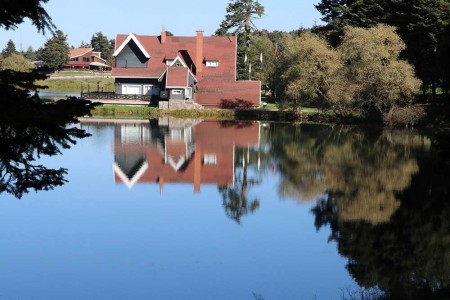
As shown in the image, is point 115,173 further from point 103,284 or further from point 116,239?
point 103,284

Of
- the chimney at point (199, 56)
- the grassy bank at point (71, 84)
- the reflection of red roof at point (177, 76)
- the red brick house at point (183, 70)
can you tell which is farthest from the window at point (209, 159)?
the grassy bank at point (71, 84)

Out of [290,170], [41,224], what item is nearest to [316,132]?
[290,170]

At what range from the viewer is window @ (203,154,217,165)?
29.1 metres

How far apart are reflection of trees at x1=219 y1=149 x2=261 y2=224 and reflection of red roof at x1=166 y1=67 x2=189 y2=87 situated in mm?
28563

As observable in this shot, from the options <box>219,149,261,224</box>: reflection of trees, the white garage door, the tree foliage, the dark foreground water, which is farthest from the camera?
the white garage door

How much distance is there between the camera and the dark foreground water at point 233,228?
11656 millimetres

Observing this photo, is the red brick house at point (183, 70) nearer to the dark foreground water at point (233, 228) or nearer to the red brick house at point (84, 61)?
the dark foreground water at point (233, 228)

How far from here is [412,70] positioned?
153ft

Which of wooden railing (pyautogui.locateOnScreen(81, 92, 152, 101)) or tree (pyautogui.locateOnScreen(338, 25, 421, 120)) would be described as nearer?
tree (pyautogui.locateOnScreen(338, 25, 421, 120))

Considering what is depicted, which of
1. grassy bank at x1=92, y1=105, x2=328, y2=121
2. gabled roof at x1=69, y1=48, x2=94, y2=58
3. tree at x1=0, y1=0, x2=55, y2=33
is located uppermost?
gabled roof at x1=69, y1=48, x2=94, y2=58

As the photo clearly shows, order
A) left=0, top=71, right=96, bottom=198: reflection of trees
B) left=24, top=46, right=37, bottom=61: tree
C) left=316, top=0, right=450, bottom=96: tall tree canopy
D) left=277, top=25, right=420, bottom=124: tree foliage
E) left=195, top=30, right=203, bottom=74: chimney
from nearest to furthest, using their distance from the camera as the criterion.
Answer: left=0, top=71, right=96, bottom=198: reflection of trees → left=277, top=25, right=420, bottom=124: tree foliage → left=316, top=0, right=450, bottom=96: tall tree canopy → left=195, top=30, right=203, bottom=74: chimney → left=24, top=46, right=37, bottom=61: tree

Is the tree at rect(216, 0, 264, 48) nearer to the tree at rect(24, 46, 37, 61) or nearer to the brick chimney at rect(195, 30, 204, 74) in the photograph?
the brick chimney at rect(195, 30, 204, 74)

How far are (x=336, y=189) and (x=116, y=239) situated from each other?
947cm

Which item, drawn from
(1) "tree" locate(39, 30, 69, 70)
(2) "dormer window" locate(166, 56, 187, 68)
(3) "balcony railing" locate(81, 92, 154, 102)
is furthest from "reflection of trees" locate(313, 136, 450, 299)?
(1) "tree" locate(39, 30, 69, 70)
